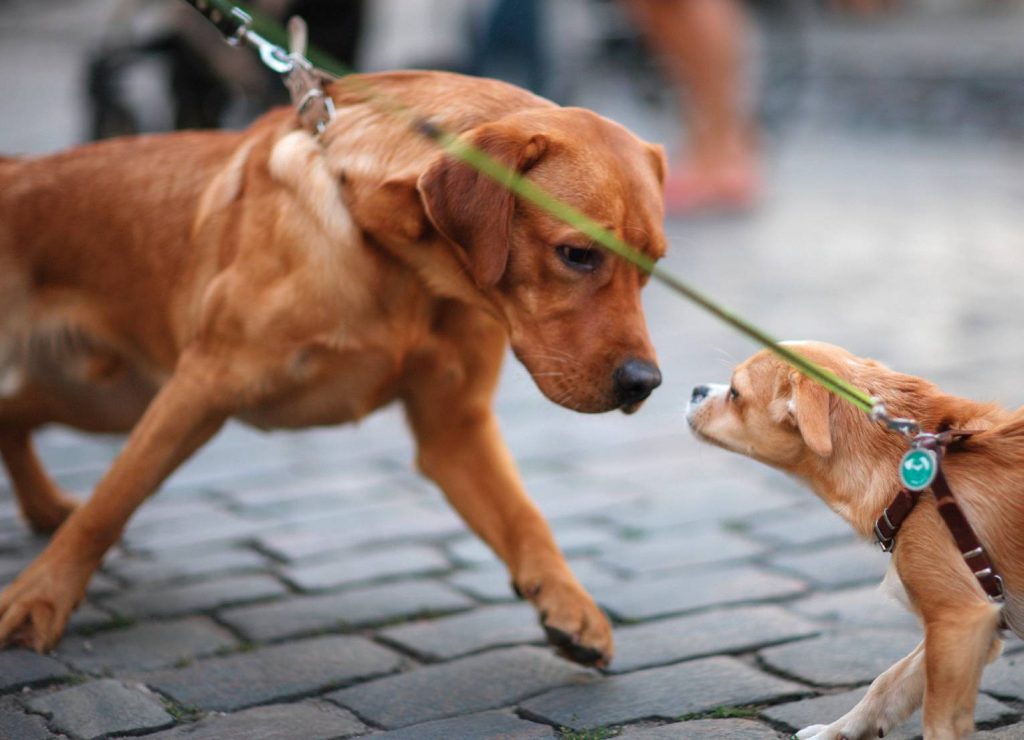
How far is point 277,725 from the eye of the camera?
11.0ft

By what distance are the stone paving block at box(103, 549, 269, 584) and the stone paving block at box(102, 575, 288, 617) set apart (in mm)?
80

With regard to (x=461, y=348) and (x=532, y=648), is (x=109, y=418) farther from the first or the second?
(x=532, y=648)

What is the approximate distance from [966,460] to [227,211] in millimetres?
2140

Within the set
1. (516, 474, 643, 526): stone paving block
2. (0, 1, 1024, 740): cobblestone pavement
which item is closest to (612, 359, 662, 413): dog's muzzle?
(0, 1, 1024, 740): cobblestone pavement

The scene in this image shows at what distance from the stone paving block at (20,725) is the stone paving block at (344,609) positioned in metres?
0.73

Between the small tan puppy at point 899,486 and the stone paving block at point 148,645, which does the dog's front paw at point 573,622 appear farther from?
the stone paving block at point 148,645

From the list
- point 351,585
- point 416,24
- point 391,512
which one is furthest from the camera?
point 416,24

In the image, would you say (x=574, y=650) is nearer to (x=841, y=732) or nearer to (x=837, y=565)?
(x=841, y=732)

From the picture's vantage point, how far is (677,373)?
22.5 ft

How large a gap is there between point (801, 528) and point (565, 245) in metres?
1.81

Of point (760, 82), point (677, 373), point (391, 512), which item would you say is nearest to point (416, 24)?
point (760, 82)

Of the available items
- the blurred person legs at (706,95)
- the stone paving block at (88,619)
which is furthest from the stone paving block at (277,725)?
the blurred person legs at (706,95)

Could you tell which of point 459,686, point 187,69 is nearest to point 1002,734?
point 459,686

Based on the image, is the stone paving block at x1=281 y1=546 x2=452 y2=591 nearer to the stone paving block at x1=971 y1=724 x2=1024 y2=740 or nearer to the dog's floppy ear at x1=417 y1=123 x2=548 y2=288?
the dog's floppy ear at x1=417 y1=123 x2=548 y2=288
